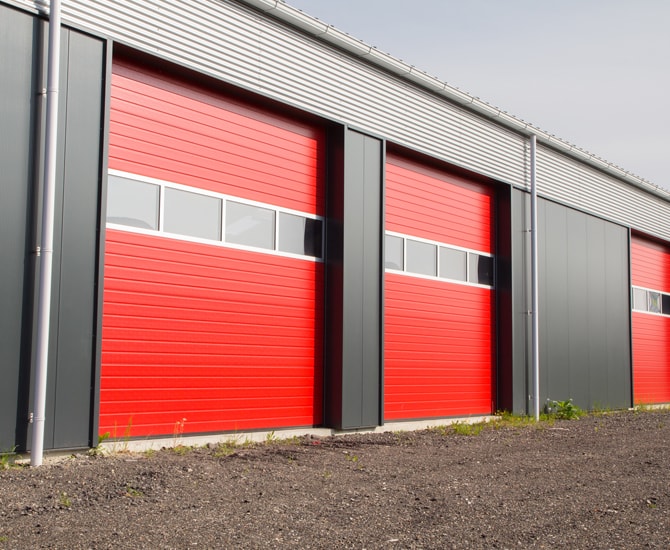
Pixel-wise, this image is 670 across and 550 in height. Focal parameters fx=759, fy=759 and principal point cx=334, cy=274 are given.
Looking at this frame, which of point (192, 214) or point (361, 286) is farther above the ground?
point (192, 214)

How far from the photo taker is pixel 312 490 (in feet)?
21.7

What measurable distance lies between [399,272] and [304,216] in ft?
7.40

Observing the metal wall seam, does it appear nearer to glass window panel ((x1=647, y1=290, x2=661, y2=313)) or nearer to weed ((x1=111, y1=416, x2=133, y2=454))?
weed ((x1=111, y1=416, x2=133, y2=454))

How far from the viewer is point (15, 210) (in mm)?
7336

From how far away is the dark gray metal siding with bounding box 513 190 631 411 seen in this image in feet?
48.5

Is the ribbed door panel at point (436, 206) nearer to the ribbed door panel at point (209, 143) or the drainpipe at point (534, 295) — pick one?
the drainpipe at point (534, 295)

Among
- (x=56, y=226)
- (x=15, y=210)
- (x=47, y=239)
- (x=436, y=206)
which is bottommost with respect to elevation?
(x=47, y=239)

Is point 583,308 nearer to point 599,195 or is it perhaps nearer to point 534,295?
point 534,295

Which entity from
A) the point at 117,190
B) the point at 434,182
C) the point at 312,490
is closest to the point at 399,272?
the point at 434,182

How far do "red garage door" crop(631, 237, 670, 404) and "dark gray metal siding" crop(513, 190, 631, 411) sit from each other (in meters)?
1.03

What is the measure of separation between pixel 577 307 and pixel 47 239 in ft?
39.7

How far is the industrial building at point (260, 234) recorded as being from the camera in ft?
25.1

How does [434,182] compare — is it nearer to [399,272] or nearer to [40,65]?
[399,272]

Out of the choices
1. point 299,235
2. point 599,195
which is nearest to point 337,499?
point 299,235
